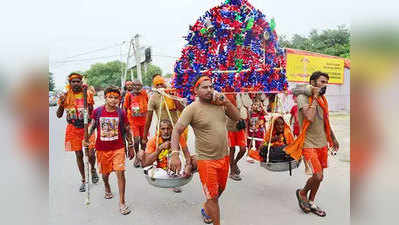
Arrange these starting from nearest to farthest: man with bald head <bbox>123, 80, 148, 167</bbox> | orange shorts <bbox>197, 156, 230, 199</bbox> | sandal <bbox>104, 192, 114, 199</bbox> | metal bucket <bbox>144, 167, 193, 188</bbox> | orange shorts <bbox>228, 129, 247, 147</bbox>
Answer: orange shorts <bbox>197, 156, 230, 199</bbox>
metal bucket <bbox>144, 167, 193, 188</bbox>
sandal <bbox>104, 192, 114, 199</bbox>
orange shorts <bbox>228, 129, 247, 147</bbox>
man with bald head <bbox>123, 80, 148, 167</bbox>

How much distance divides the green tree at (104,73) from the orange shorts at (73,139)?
65.0 metres

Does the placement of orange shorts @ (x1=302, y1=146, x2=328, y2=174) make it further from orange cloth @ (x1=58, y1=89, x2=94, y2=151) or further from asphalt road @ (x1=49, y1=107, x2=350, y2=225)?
orange cloth @ (x1=58, y1=89, x2=94, y2=151)

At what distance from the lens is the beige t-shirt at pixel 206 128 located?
118 inches

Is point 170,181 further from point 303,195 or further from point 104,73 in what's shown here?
point 104,73

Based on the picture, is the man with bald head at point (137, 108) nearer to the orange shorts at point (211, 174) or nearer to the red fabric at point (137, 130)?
the red fabric at point (137, 130)

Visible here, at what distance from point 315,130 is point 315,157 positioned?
13.5 inches

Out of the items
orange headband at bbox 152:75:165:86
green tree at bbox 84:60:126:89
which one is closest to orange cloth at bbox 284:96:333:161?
orange headband at bbox 152:75:165:86

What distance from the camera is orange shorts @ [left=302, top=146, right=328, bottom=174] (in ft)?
11.7

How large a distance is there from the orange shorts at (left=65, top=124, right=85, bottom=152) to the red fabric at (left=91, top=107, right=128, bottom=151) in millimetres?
819

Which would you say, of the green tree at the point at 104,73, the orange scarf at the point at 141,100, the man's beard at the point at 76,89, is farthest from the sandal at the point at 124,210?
the green tree at the point at 104,73

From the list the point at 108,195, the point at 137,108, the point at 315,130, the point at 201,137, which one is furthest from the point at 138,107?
the point at 315,130

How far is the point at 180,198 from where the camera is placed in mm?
4340

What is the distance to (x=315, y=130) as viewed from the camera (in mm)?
3637
